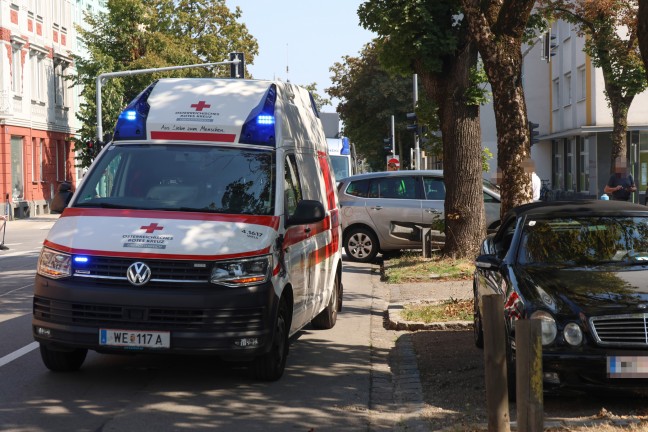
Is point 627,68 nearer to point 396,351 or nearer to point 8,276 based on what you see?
point 8,276

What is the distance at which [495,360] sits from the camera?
597cm

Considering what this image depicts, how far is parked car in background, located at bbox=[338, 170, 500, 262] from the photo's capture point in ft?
69.5

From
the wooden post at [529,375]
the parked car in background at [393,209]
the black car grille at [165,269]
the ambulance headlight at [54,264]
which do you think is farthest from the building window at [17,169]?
the wooden post at [529,375]

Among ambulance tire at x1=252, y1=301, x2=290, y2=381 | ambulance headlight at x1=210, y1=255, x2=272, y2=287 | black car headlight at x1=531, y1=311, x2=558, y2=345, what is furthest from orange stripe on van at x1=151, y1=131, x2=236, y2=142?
black car headlight at x1=531, y1=311, x2=558, y2=345

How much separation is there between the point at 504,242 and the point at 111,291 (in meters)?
3.79

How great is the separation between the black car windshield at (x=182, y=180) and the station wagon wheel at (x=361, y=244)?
1225cm

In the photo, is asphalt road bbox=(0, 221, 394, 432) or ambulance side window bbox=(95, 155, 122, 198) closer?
asphalt road bbox=(0, 221, 394, 432)

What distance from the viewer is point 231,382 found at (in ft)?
29.0

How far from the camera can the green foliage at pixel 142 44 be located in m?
53.1

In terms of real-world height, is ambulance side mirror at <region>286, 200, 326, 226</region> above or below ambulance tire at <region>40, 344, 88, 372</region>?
above

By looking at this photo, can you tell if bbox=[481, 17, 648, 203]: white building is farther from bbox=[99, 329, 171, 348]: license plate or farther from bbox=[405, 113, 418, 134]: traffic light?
bbox=[99, 329, 171, 348]: license plate

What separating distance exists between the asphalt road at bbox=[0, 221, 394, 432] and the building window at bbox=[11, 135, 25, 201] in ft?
124

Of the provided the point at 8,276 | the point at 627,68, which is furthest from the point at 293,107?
the point at 627,68

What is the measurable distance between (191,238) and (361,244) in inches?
534
